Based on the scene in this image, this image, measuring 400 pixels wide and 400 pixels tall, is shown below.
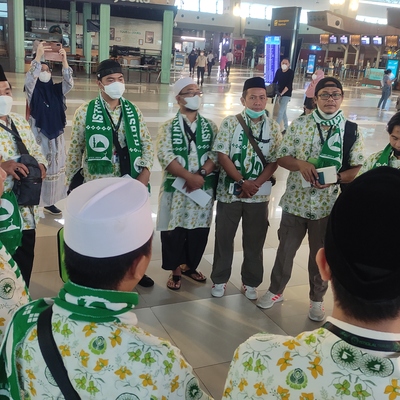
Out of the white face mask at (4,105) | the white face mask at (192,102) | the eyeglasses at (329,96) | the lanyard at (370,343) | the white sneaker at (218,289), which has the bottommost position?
the white sneaker at (218,289)

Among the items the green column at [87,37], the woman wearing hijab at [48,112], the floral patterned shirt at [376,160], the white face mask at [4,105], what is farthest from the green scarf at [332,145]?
the green column at [87,37]

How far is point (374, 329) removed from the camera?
828 millimetres

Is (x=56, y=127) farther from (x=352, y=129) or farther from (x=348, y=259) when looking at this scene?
(x=348, y=259)

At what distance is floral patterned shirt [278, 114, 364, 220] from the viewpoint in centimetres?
288

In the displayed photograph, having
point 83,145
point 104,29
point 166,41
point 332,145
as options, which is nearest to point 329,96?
point 332,145

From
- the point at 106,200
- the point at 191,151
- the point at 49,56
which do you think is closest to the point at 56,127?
the point at 49,56

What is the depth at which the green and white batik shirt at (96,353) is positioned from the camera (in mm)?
982

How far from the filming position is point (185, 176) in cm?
310

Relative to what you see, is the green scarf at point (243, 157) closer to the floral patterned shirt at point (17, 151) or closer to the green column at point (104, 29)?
the floral patterned shirt at point (17, 151)

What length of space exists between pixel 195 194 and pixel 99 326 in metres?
2.24

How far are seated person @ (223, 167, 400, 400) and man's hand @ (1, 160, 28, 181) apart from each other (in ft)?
6.41

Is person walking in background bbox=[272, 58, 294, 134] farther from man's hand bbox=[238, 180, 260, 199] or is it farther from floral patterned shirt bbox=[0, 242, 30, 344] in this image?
floral patterned shirt bbox=[0, 242, 30, 344]

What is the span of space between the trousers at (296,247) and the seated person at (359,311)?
2137mm

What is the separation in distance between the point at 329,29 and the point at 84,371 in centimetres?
3724
